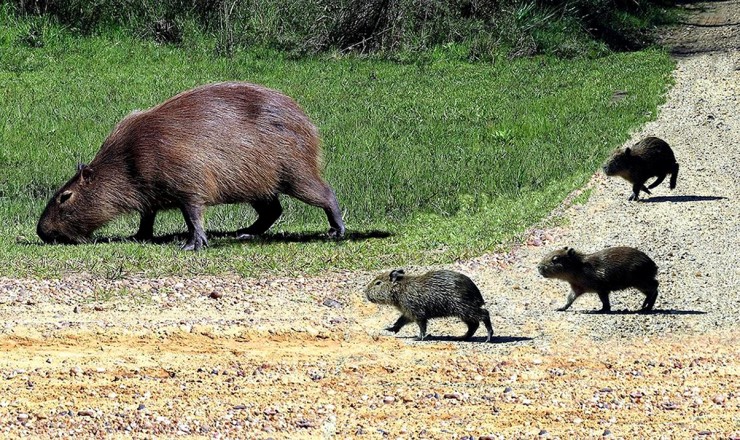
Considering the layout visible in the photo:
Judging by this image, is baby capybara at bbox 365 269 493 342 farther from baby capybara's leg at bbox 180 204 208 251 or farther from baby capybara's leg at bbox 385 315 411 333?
baby capybara's leg at bbox 180 204 208 251

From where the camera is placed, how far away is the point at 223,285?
30.6ft

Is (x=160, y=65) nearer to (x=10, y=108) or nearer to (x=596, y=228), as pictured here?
(x=10, y=108)

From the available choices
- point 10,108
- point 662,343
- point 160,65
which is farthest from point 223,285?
point 160,65

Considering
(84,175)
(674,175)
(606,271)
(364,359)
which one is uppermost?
(606,271)

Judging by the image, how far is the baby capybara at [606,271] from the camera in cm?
867

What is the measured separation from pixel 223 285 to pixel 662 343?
3.16 m

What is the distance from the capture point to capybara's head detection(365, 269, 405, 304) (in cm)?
827

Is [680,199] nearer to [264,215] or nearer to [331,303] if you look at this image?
[264,215]

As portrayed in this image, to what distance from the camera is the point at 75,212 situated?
11555 mm

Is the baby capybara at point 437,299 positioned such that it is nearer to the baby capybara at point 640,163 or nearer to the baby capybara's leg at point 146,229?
the baby capybara's leg at point 146,229

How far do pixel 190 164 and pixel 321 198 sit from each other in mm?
1318

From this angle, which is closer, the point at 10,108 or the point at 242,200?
the point at 242,200

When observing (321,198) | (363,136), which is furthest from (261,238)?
(363,136)

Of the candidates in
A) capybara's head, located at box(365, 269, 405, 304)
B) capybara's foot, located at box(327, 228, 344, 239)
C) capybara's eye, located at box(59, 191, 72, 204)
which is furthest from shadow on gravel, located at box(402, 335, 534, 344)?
capybara's eye, located at box(59, 191, 72, 204)
